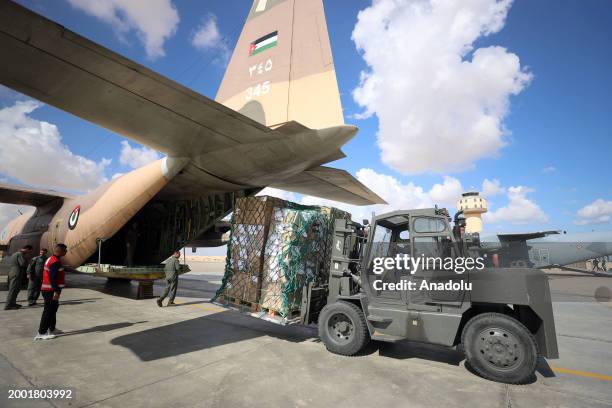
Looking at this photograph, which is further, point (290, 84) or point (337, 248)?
point (290, 84)

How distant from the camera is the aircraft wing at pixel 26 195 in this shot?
1337cm

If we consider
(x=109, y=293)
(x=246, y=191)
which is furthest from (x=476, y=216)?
(x=109, y=293)

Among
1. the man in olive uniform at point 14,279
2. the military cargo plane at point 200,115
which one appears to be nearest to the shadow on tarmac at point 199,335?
the military cargo plane at point 200,115

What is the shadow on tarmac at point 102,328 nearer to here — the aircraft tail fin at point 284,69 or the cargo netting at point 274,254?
the cargo netting at point 274,254

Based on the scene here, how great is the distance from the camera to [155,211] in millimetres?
13273

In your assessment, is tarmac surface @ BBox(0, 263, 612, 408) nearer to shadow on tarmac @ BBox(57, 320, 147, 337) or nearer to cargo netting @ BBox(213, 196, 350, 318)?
shadow on tarmac @ BBox(57, 320, 147, 337)

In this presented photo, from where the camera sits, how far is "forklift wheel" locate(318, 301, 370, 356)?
5.23m

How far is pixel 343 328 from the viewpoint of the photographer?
5.52 m

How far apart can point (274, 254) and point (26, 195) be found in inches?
584

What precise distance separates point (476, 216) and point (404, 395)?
Answer: 97.0 feet

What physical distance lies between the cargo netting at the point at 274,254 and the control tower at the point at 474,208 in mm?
26136

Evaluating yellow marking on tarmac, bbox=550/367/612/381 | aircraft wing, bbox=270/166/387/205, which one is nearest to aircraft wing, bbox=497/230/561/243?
aircraft wing, bbox=270/166/387/205

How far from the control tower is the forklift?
26.2 m

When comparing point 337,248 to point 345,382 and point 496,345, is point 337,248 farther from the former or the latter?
point 496,345
